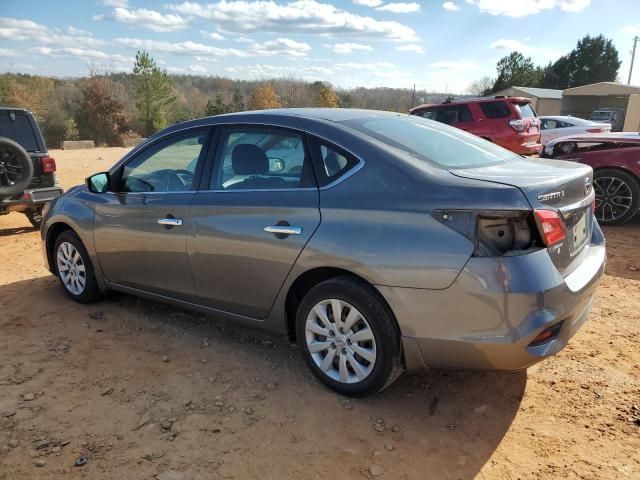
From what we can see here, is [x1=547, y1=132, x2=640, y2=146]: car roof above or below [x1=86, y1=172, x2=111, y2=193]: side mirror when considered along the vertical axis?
above

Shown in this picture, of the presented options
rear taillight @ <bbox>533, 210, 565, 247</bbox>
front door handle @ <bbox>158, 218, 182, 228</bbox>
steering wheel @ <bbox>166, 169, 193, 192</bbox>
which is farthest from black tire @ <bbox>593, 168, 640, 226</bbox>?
front door handle @ <bbox>158, 218, 182, 228</bbox>

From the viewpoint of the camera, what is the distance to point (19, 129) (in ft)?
24.0

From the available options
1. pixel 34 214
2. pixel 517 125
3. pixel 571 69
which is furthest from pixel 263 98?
pixel 34 214

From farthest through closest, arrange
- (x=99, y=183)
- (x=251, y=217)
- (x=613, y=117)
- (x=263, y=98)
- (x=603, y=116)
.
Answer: (x=263, y=98) → (x=613, y=117) → (x=603, y=116) → (x=99, y=183) → (x=251, y=217)

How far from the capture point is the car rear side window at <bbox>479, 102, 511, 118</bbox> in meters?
12.4

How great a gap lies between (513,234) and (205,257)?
2006mm

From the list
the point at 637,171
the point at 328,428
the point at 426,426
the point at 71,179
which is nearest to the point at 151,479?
the point at 328,428

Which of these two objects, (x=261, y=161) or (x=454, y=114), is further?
(x=454, y=114)

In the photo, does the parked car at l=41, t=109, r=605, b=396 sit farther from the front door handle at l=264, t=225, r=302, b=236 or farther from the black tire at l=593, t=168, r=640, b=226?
the black tire at l=593, t=168, r=640, b=226

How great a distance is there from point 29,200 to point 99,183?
368cm

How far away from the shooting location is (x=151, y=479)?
2.41m

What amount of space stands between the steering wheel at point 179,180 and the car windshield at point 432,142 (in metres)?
1.24

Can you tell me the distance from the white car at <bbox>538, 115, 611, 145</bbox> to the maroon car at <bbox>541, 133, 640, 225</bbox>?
10139mm

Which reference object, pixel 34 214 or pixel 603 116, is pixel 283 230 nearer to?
pixel 34 214
